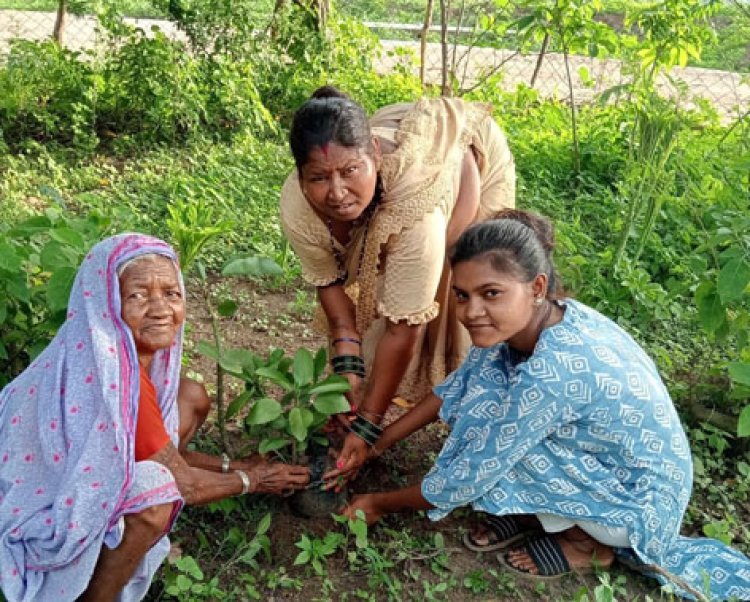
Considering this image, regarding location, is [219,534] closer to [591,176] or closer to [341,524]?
[341,524]

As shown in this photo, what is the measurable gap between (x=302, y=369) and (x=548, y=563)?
0.88 meters

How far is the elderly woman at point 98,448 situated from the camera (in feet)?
6.43

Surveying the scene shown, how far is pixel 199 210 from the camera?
249 centimetres

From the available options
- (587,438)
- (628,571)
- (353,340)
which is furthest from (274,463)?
(628,571)

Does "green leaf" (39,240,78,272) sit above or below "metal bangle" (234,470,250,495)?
above

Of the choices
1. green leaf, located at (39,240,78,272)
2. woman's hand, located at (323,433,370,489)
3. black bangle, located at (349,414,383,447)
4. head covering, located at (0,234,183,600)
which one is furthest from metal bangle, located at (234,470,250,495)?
green leaf, located at (39,240,78,272)

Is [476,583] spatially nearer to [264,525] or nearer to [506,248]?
[264,525]

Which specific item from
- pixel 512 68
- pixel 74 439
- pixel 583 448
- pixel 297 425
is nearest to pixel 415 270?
pixel 297 425

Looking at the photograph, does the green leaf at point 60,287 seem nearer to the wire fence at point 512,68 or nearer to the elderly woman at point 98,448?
the elderly woman at point 98,448

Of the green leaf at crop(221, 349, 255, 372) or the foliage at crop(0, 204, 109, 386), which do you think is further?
the green leaf at crop(221, 349, 255, 372)

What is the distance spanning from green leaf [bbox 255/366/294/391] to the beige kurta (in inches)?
13.4

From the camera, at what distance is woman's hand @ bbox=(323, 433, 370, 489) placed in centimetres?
258

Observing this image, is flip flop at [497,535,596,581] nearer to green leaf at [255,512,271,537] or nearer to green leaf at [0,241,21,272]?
green leaf at [255,512,271,537]

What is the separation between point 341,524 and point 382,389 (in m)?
0.42
